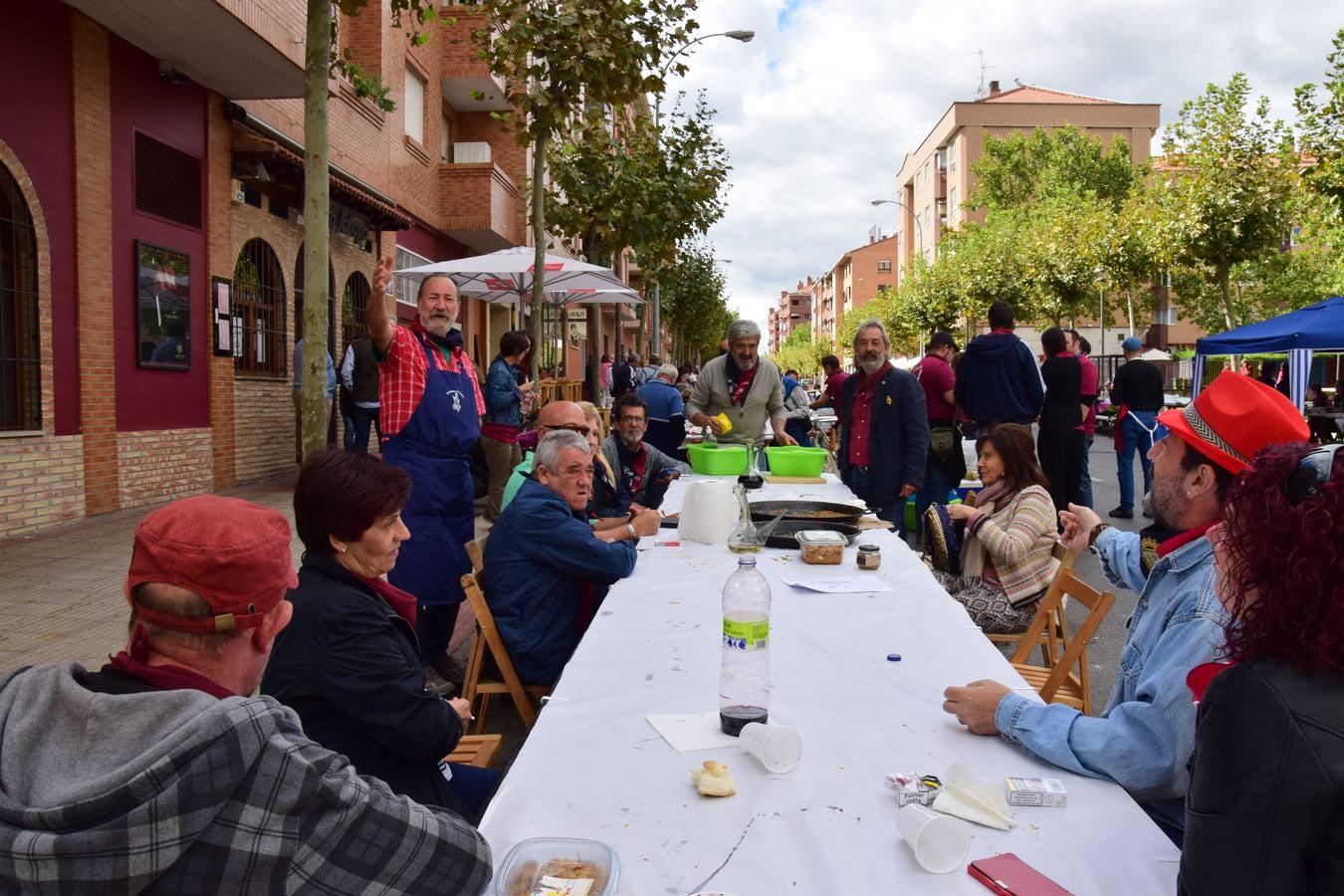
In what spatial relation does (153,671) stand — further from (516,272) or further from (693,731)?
(516,272)

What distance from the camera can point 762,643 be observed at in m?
2.17

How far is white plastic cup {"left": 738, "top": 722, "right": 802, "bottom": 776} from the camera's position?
193 centimetres

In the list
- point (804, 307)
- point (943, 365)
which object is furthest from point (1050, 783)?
point (804, 307)

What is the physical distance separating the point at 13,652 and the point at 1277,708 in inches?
225

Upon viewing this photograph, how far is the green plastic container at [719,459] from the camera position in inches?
243

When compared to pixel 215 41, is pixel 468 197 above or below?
above

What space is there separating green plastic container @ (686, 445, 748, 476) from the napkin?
4.38 meters

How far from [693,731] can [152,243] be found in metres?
9.59

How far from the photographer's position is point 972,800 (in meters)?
1.76

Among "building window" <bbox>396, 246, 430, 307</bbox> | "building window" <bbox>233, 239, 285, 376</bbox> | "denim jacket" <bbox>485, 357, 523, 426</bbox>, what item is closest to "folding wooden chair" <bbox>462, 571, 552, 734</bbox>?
"denim jacket" <bbox>485, 357, 523, 426</bbox>

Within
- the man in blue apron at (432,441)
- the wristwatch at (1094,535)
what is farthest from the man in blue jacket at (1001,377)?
the wristwatch at (1094,535)

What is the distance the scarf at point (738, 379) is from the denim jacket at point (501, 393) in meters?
2.53

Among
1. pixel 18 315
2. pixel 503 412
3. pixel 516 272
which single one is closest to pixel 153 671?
pixel 503 412

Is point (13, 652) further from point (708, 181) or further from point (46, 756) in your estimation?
point (708, 181)
